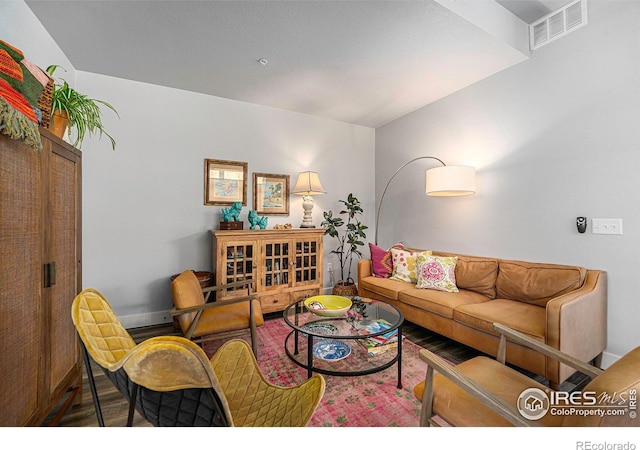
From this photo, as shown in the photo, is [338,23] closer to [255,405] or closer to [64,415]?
[255,405]

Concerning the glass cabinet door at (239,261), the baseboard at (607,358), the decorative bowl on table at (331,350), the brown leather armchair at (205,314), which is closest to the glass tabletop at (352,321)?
the decorative bowl on table at (331,350)

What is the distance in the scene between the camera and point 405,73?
2809mm

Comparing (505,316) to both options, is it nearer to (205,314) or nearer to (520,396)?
(520,396)

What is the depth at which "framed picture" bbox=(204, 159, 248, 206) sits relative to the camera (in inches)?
128

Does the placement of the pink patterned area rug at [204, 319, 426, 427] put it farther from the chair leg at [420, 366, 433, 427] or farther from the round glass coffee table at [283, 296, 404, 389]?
the chair leg at [420, 366, 433, 427]

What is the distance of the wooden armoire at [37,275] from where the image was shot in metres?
1.07

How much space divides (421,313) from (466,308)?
1.43ft

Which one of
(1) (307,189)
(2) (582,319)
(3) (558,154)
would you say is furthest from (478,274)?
(1) (307,189)

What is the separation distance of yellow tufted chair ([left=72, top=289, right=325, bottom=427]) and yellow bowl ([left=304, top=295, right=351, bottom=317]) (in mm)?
807

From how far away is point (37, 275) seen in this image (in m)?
1.25

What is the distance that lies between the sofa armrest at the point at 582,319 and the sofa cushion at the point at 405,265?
1354 mm

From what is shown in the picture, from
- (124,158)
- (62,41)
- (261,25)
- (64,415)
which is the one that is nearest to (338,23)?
(261,25)

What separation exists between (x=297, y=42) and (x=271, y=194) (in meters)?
1.80
